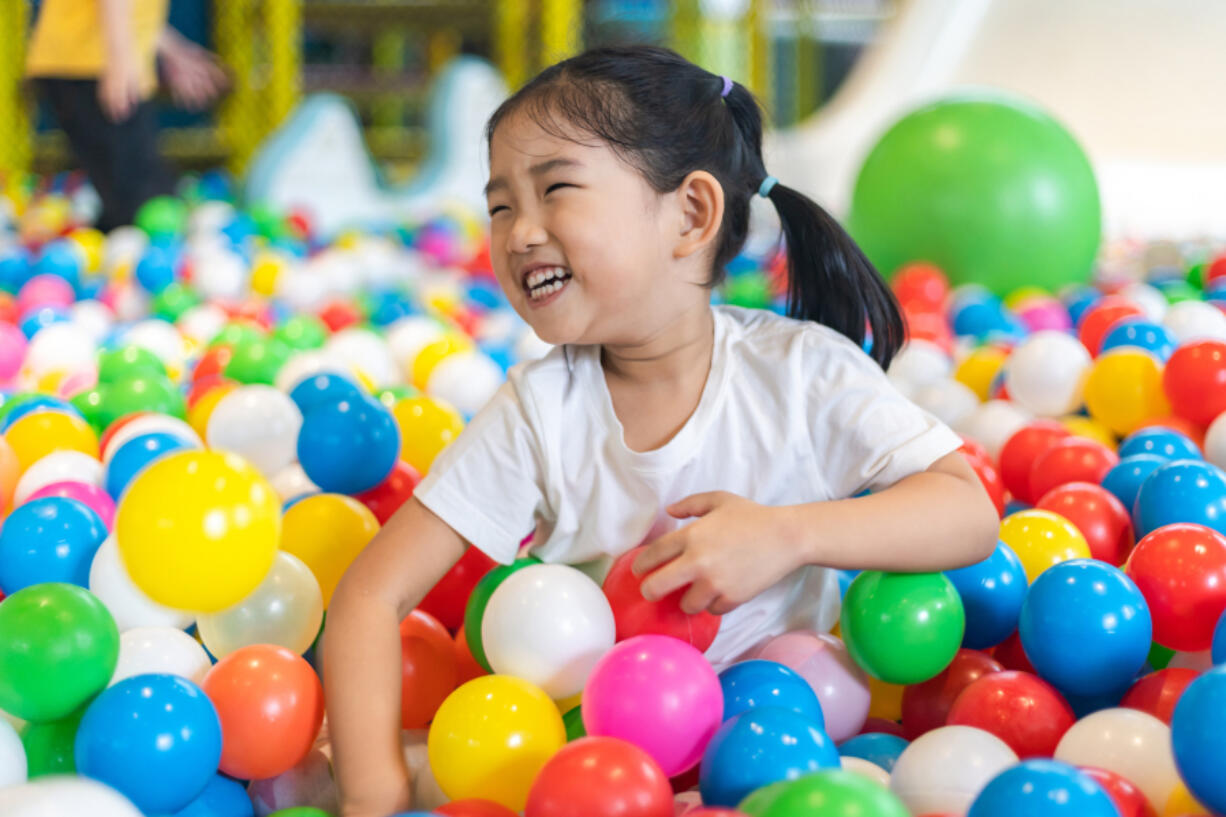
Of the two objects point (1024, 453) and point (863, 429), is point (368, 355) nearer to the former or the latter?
point (1024, 453)

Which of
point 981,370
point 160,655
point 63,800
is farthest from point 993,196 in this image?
point 63,800

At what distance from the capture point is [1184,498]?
1.07m

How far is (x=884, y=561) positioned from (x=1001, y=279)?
5.80 ft

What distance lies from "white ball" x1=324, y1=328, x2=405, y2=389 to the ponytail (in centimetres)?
91

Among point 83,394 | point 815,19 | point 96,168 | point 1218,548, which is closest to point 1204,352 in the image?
point 1218,548

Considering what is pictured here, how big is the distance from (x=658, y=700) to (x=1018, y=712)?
0.89 feet

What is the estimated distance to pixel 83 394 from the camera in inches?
63.9

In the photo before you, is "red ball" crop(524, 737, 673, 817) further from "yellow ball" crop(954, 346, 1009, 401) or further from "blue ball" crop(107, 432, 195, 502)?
"yellow ball" crop(954, 346, 1009, 401)

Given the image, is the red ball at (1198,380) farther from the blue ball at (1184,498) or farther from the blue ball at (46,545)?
the blue ball at (46,545)

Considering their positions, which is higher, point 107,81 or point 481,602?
point 107,81

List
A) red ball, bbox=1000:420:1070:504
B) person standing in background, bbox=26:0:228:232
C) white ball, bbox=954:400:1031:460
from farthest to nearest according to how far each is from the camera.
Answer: person standing in background, bbox=26:0:228:232
white ball, bbox=954:400:1031:460
red ball, bbox=1000:420:1070:504

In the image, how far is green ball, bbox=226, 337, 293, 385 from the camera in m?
1.72

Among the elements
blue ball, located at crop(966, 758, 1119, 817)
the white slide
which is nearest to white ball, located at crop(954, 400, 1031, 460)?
blue ball, located at crop(966, 758, 1119, 817)

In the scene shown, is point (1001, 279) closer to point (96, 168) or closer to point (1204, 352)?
point (1204, 352)
